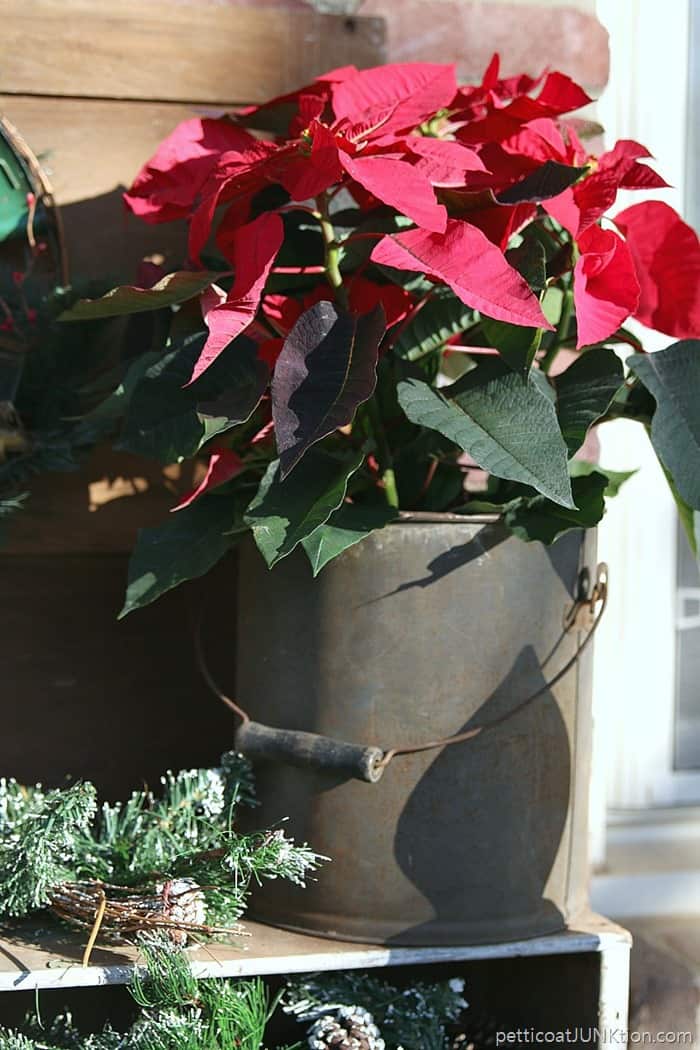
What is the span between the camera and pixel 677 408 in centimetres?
83

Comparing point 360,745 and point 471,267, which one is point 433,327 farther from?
point 360,745

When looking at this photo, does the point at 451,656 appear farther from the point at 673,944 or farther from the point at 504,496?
the point at 673,944

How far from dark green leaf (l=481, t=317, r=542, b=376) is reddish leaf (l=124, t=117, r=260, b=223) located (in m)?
0.26

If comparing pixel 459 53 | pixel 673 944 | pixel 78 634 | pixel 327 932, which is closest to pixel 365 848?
pixel 327 932

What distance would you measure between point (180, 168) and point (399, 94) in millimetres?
188

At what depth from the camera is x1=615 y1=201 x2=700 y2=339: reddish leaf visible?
0.89 m

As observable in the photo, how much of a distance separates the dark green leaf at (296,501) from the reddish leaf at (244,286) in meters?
0.10

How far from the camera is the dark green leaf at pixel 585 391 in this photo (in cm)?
83

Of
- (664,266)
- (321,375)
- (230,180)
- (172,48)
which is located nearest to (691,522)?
(664,266)

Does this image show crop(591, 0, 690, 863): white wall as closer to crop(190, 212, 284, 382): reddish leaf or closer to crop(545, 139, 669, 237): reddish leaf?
crop(545, 139, 669, 237): reddish leaf

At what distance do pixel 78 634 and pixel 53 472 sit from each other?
155mm

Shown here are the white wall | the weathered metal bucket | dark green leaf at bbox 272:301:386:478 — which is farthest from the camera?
the white wall

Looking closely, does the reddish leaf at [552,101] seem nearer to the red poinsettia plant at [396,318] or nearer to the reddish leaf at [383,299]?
the red poinsettia plant at [396,318]
